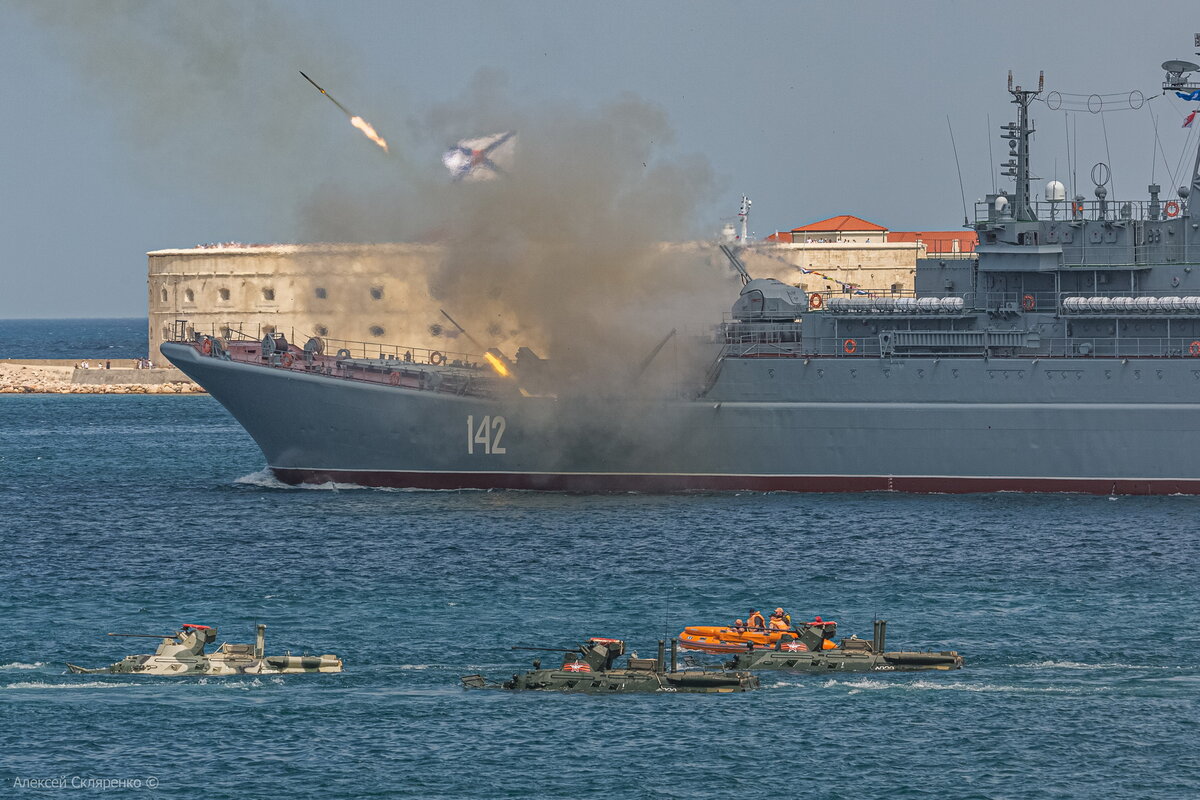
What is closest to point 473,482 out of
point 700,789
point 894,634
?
point 894,634

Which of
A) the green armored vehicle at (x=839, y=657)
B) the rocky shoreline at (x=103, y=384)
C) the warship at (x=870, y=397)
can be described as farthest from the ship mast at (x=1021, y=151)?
the rocky shoreline at (x=103, y=384)

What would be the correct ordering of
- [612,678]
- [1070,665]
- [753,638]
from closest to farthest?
[612,678], [1070,665], [753,638]

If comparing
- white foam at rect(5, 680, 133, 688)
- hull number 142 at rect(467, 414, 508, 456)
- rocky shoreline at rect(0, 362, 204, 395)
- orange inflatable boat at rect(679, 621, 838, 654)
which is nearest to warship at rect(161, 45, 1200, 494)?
hull number 142 at rect(467, 414, 508, 456)

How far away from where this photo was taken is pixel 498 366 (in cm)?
5256

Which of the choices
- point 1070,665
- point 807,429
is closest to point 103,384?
A: point 807,429

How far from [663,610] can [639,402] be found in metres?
16.1

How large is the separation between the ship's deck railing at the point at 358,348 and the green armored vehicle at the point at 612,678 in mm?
19149

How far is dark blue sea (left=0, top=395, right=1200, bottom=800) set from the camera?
25875 mm

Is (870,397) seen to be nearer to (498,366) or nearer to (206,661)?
(498,366)

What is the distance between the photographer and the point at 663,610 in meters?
35.7

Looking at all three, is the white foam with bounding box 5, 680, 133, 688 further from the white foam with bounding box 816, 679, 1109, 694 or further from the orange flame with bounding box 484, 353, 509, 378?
the orange flame with bounding box 484, 353, 509, 378

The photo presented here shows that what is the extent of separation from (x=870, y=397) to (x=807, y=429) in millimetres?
2133

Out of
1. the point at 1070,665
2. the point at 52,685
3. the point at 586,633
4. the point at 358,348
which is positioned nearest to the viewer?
the point at 52,685

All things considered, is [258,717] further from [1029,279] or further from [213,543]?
[1029,279]
